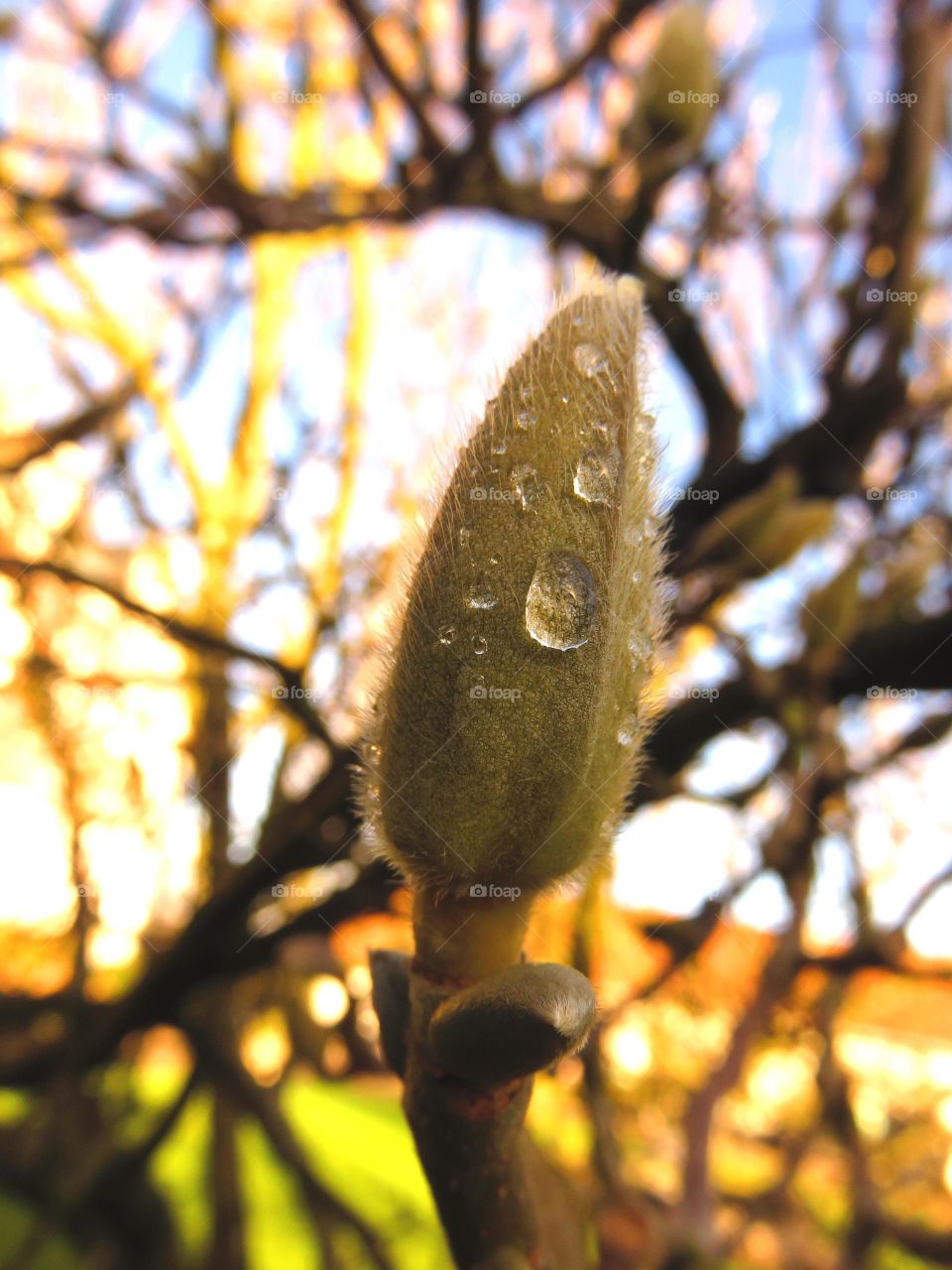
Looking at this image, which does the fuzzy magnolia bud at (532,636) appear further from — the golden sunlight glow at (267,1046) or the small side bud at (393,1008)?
the golden sunlight glow at (267,1046)

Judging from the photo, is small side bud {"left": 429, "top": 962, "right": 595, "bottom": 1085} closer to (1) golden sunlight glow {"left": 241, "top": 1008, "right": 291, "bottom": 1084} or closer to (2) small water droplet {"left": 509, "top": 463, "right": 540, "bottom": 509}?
(2) small water droplet {"left": 509, "top": 463, "right": 540, "bottom": 509}

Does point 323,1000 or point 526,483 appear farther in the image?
point 323,1000

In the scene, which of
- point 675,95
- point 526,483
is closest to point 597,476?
point 526,483

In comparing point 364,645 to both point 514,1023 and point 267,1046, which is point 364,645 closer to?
point 514,1023

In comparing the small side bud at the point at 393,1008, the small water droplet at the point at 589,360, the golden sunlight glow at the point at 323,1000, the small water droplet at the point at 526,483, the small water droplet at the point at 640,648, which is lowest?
the golden sunlight glow at the point at 323,1000

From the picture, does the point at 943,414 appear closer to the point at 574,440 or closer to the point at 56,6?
the point at 574,440

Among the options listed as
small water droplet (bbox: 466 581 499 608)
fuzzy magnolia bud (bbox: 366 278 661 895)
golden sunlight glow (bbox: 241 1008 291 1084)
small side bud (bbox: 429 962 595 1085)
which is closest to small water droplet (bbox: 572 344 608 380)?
fuzzy magnolia bud (bbox: 366 278 661 895)

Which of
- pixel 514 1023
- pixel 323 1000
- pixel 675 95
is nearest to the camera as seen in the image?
pixel 514 1023

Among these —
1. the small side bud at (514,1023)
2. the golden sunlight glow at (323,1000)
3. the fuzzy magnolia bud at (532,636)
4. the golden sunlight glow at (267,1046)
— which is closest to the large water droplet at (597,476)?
the fuzzy magnolia bud at (532,636)
